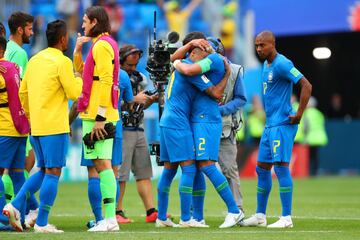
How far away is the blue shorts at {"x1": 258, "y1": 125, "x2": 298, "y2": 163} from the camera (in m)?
11.6

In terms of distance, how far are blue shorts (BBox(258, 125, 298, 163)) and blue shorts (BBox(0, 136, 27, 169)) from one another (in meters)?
2.69

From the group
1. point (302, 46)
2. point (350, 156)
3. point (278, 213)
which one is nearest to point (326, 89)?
→ point (302, 46)

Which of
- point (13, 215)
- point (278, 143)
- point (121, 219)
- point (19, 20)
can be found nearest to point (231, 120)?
point (278, 143)

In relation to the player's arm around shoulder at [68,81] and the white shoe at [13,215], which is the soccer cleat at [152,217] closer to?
the white shoe at [13,215]

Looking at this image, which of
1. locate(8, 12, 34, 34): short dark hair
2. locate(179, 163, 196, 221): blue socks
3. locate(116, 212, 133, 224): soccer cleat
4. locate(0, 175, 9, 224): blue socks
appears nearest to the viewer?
locate(179, 163, 196, 221): blue socks

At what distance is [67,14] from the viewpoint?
2680 centimetres

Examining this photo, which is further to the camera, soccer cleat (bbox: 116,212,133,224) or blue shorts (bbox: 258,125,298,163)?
soccer cleat (bbox: 116,212,133,224)

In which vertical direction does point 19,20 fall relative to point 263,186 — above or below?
above

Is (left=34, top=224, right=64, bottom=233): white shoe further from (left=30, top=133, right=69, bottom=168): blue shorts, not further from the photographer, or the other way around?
the photographer

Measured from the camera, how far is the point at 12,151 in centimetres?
1152

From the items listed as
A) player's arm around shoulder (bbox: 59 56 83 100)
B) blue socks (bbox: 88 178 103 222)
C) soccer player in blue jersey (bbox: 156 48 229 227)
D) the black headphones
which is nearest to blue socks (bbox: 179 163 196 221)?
soccer player in blue jersey (bbox: 156 48 229 227)

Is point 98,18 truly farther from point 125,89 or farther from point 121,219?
point 121,219

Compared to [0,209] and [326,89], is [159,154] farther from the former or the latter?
[326,89]

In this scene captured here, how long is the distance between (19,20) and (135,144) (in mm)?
2466
